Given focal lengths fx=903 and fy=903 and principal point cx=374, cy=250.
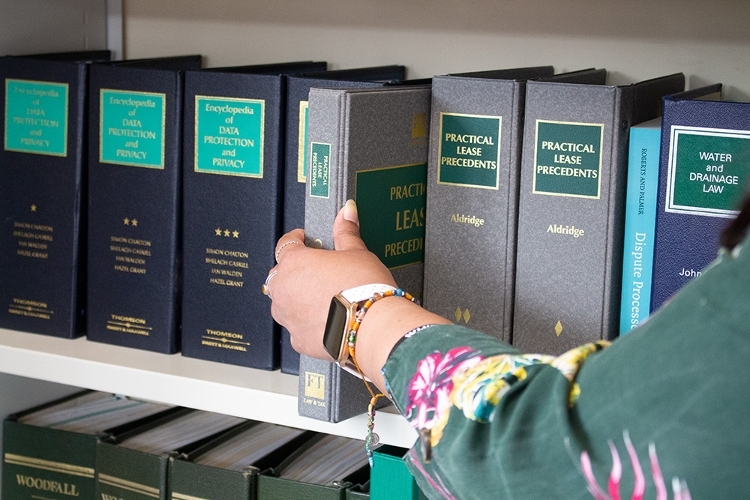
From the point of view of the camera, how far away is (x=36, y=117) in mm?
1001

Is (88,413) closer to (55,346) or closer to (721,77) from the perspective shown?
(55,346)

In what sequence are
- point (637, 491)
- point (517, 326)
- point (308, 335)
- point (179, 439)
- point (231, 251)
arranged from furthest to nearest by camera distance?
point (179, 439) < point (231, 251) < point (517, 326) < point (308, 335) < point (637, 491)

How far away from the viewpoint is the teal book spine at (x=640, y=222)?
77 centimetres

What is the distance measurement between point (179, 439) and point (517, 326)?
0.49 meters

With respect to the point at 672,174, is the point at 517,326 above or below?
below

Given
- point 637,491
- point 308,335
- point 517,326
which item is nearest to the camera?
point 637,491

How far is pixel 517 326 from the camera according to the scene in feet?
2.71

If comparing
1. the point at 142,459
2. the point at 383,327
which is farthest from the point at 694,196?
the point at 142,459

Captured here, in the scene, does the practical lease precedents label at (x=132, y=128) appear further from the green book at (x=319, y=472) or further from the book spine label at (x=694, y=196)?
the book spine label at (x=694, y=196)

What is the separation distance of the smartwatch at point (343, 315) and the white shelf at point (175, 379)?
199 millimetres

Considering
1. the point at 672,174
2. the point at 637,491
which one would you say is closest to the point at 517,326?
the point at 672,174

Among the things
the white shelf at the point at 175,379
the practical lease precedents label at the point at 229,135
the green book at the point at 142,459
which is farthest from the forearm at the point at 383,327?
the green book at the point at 142,459

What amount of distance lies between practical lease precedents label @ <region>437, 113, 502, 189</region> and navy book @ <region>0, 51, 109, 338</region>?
1.37 ft

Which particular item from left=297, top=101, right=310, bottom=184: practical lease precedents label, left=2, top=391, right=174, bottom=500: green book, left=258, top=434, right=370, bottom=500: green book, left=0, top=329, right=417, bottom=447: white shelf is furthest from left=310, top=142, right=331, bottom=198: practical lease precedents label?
left=2, top=391, right=174, bottom=500: green book
